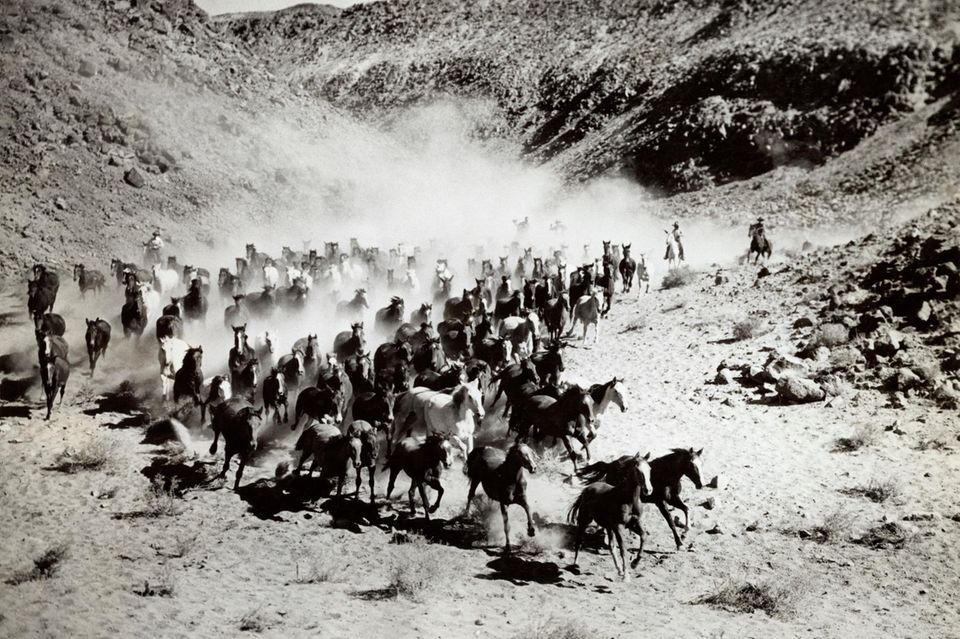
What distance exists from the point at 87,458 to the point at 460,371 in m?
6.38

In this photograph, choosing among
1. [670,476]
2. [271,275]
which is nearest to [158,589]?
[670,476]

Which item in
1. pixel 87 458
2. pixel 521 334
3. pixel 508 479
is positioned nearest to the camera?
pixel 508 479

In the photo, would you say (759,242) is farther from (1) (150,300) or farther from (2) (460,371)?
(1) (150,300)

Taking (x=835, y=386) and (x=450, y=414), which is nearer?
(x=450, y=414)

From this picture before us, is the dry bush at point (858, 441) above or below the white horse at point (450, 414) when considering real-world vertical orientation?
below

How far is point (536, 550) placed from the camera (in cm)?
959

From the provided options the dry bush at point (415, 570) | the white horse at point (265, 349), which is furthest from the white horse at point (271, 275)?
the dry bush at point (415, 570)

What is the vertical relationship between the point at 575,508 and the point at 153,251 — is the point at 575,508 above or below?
below

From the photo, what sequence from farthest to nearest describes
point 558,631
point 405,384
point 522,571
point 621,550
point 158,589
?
point 405,384 < point 522,571 < point 621,550 < point 158,589 < point 558,631

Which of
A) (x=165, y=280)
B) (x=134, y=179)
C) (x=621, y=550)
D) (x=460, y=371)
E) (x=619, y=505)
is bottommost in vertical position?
(x=621, y=550)

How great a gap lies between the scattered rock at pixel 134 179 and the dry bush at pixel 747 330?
28.6 m

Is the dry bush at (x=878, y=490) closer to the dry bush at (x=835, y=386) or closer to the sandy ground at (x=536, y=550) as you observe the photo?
the sandy ground at (x=536, y=550)

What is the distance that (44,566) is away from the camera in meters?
8.69

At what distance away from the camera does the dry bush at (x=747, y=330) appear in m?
18.4
